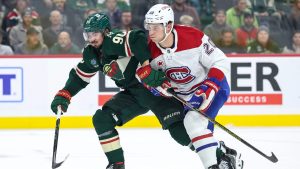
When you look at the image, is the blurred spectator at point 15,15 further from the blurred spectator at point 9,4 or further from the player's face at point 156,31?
the player's face at point 156,31

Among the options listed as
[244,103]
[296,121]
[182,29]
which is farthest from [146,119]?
[182,29]

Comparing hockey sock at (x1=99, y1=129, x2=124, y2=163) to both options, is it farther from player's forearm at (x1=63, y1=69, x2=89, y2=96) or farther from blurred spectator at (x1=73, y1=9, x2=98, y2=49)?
blurred spectator at (x1=73, y1=9, x2=98, y2=49)

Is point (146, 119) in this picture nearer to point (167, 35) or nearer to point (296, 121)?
point (296, 121)

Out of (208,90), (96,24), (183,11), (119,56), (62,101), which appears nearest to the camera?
(208,90)

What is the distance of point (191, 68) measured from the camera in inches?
178

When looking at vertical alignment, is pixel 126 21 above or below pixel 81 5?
below

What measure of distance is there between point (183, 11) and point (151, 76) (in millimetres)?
3304

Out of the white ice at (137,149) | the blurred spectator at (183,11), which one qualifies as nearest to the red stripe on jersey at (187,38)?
the white ice at (137,149)

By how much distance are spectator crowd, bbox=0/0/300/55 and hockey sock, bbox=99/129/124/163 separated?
296 cm

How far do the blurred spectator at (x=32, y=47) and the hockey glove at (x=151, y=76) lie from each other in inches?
126

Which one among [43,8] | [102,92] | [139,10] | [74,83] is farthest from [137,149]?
[43,8]

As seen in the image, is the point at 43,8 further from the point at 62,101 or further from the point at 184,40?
the point at 184,40

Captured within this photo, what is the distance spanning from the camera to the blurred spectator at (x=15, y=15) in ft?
24.7

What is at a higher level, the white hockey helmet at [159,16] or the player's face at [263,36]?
the white hockey helmet at [159,16]
